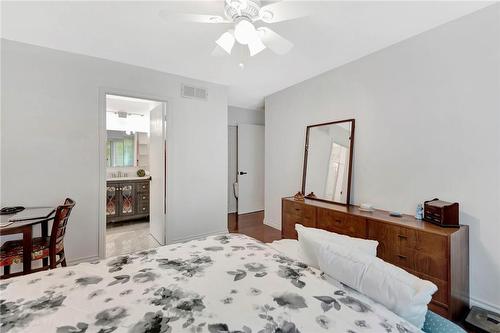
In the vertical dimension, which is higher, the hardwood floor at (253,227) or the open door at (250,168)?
the open door at (250,168)

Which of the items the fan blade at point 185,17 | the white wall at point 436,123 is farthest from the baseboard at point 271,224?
the fan blade at point 185,17

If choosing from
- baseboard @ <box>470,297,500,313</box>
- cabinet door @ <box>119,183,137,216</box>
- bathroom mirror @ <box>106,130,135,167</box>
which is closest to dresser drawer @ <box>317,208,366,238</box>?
baseboard @ <box>470,297,500,313</box>

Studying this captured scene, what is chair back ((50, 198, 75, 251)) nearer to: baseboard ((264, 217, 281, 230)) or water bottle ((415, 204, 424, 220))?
baseboard ((264, 217, 281, 230))

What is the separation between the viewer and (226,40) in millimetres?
1802

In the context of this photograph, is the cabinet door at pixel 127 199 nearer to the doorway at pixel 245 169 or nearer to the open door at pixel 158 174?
the open door at pixel 158 174

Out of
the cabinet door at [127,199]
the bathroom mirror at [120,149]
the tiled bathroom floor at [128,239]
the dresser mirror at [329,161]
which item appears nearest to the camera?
the dresser mirror at [329,161]

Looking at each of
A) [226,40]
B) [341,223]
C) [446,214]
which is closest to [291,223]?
[341,223]

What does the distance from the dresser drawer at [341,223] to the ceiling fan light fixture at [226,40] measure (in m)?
2.07

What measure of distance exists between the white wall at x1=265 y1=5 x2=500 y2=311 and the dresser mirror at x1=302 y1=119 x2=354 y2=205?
11 centimetres

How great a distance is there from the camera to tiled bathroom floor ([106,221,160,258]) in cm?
313

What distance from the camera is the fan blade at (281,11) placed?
1565 millimetres

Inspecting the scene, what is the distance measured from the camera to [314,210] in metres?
2.81

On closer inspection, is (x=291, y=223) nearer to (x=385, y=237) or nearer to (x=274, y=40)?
(x=385, y=237)

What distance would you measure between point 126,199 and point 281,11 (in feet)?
14.1
